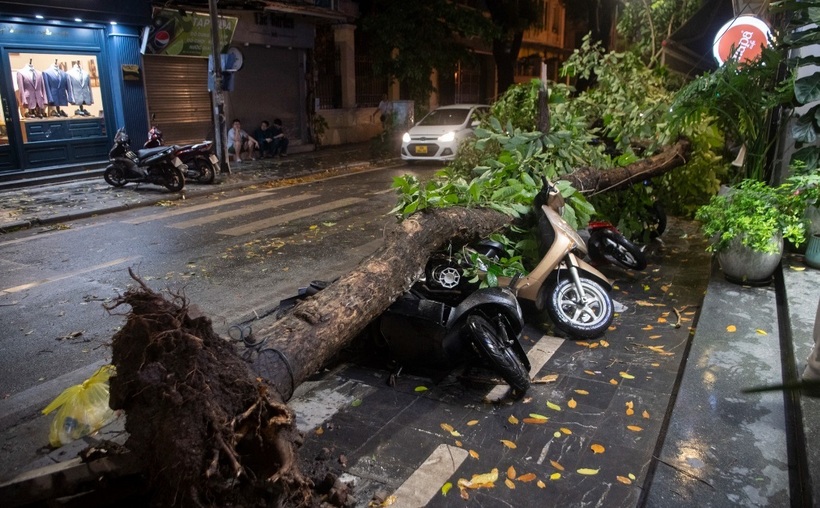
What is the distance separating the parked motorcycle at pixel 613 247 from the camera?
278 inches

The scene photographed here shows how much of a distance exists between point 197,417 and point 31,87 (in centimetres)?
1518

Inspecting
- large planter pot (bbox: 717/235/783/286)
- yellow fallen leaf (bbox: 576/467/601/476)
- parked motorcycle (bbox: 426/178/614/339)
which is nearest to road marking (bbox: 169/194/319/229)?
parked motorcycle (bbox: 426/178/614/339)

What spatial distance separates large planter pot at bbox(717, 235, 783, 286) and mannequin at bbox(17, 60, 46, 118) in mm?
15195

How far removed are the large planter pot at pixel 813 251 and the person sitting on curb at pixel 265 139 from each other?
15.9 meters

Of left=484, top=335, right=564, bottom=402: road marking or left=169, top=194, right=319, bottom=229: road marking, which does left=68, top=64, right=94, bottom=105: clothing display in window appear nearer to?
left=169, top=194, right=319, bottom=229: road marking

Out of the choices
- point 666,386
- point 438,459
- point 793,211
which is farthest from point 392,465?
point 793,211

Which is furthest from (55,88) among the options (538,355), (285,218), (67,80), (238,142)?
(538,355)

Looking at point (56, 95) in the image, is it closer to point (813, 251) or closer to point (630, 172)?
point (630, 172)

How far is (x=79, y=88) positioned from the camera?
617 inches

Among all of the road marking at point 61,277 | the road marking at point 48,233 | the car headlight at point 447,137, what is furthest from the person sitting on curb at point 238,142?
the road marking at point 61,277

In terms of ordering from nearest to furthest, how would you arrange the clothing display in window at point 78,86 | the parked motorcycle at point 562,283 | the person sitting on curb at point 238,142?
the parked motorcycle at point 562,283, the clothing display in window at point 78,86, the person sitting on curb at point 238,142

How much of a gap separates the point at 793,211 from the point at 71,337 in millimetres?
7365

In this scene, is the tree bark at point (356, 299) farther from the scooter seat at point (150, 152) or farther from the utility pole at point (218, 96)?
the utility pole at point (218, 96)

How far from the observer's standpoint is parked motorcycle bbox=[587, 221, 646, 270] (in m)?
7.06
